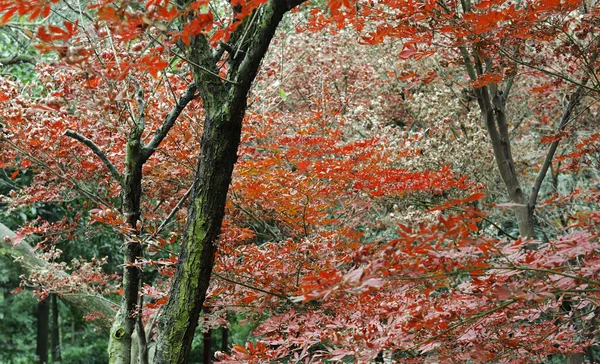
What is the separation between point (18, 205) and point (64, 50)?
3015mm

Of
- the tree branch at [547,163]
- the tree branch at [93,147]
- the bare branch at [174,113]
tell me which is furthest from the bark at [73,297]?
the tree branch at [547,163]

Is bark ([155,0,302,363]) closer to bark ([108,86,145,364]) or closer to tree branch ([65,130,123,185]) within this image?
bark ([108,86,145,364])

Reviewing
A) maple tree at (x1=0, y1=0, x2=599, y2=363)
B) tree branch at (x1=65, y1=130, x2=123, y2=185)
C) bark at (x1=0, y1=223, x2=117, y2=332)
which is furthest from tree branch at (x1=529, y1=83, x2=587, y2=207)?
bark at (x1=0, y1=223, x2=117, y2=332)

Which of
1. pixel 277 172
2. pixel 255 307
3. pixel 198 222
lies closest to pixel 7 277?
pixel 277 172

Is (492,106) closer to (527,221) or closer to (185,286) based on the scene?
(527,221)

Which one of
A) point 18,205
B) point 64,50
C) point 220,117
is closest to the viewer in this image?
point 64,50

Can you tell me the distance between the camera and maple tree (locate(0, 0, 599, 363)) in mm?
1857

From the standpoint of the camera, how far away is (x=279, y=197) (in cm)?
413

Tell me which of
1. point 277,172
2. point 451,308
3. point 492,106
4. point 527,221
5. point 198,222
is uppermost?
point 492,106

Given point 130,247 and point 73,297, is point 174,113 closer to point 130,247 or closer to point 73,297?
point 130,247

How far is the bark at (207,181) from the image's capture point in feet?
7.46

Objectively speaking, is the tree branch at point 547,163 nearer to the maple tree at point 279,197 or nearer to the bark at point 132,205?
the maple tree at point 279,197

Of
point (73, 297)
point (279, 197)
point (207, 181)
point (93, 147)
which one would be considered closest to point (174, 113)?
point (93, 147)

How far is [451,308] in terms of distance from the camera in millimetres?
2428
